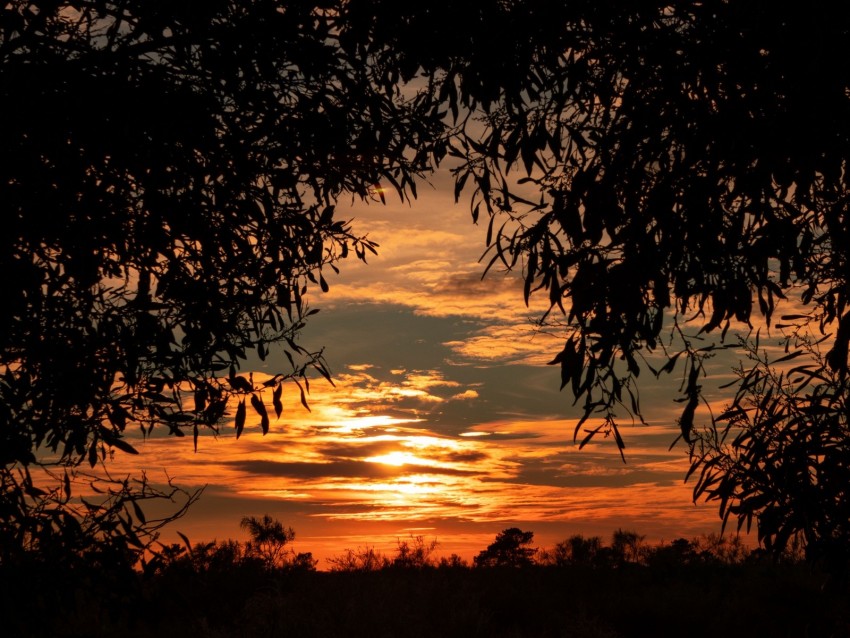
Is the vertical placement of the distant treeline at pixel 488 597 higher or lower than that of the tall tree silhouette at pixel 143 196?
lower

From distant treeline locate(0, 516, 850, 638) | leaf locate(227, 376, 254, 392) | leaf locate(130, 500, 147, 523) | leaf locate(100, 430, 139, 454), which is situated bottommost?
distant treeline locate(0, 516, 850, 638)

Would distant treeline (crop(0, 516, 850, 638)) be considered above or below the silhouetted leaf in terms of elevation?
below

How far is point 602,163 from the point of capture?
15.6ft

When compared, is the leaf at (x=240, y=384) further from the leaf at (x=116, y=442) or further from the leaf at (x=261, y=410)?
the leaf at (x=116, y=442)

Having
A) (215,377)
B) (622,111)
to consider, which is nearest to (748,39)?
(622,111)

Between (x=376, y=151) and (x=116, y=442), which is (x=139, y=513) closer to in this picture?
(x=116, y=442)

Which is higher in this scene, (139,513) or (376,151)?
(376,151)

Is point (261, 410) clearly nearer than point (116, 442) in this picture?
No

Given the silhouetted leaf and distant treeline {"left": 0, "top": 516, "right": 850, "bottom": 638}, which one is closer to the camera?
the silhouetted leaf

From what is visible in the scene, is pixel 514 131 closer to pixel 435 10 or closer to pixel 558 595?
pixel 435 10

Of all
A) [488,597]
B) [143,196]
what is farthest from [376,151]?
[488,597]

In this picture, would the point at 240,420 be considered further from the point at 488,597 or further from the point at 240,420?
the point at 488,597

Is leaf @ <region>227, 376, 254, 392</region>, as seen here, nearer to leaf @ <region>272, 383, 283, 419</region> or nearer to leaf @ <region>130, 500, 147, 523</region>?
leaf @ <region>272, 383, 283, 419</region>

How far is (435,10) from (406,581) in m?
9.06
